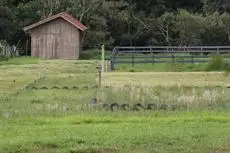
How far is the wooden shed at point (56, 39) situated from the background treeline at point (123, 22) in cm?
476

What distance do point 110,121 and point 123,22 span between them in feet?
180

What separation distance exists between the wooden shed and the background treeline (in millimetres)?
4757

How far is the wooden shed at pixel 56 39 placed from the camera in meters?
55.5

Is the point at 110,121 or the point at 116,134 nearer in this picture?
the point at 116,134

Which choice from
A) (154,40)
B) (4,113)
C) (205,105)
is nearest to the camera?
(4,113)

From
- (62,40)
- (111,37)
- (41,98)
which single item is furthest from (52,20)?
(41,98)

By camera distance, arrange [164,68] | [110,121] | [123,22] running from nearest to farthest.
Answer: [110,121] → [164,68] → [123,22]

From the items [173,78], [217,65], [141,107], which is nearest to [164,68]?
[217,65]

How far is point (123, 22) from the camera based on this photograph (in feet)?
220

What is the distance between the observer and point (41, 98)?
727 inches

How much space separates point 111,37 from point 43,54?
40.1 feet

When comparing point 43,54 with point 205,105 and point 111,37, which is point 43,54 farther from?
point 205,105

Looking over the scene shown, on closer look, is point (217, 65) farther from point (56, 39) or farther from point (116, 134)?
point (56, 39)

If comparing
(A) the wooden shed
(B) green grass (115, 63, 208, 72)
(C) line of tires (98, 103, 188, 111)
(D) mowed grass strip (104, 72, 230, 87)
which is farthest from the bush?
(A) the wooden shed
